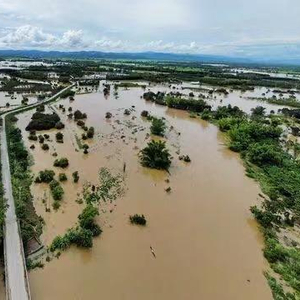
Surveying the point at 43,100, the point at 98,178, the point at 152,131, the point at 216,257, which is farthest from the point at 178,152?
the point at 43,100

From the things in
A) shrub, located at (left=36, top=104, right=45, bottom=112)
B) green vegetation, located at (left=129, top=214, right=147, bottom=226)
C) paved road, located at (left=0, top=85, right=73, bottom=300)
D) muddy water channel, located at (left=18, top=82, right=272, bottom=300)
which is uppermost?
paved road, located at (left=0, top=85, right=73, bottom=300)

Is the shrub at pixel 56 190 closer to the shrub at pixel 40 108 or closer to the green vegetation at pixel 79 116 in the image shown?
the green vegetation at pixel 79 116

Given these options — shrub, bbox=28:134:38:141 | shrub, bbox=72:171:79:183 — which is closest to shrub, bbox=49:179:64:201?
shrub, bbox=72:171:79:183

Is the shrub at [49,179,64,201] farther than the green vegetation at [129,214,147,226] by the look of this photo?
Yes

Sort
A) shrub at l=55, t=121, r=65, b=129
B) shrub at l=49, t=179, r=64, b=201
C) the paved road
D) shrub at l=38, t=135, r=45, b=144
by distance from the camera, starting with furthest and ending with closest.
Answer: shrub at l=55, t=121, r=65, b=129
shrub at l=38, t=135, r=45, b=144
shrub at l=49, t=179, r=64, b=201
the paved road

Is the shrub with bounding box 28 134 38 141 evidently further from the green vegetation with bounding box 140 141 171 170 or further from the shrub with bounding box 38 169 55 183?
the green vegetation with bounding box 140 141 171 170

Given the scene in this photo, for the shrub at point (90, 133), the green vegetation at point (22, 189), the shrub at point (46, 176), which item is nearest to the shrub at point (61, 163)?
the green vegetation at point (22, 189)

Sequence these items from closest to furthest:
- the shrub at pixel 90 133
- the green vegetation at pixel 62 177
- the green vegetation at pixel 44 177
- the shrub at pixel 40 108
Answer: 1. the green vegetation at pixel 44 177
2. the green vegetation at pixel 62 177
3. the shrub at pixel 90 133
4. the shrub at pixel 40 108

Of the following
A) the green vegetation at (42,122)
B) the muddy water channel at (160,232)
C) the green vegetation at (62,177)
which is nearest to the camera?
the muddy water channel at (160,232)
